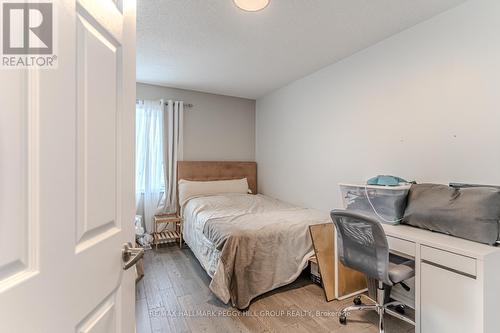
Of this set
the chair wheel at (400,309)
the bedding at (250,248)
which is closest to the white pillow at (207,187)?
the bedding at (250,248)

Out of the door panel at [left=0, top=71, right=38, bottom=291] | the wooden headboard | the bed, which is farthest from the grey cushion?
the wooden headboard

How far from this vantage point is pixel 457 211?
1.62m

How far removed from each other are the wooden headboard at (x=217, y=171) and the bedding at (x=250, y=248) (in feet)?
4.08

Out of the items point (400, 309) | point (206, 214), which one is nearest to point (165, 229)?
point (206, 214)

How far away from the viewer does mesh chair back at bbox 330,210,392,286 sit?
164cm

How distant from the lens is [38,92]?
0.51 metres

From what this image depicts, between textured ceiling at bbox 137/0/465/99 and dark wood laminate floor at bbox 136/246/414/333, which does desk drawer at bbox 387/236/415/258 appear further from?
textured ceiling at bbox 137/0/465/99

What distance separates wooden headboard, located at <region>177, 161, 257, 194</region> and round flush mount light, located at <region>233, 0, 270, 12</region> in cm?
270

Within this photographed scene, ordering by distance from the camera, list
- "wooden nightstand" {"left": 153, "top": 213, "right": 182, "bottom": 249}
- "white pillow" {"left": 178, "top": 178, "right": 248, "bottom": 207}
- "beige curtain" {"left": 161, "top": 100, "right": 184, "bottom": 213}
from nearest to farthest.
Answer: "wooden nightstand" {"left": 153, "top": 213, "right": 182, "bottom": 249} → "white pillow" {"left": 178, "top": 178, "right": 248, "bottom": 207} → "beige curtain" {"left": 161, "top": 100, "right": 184, "bottom": 213}

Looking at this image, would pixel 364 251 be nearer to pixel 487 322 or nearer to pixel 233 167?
pixel 487 322

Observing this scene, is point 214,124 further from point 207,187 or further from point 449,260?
point 449,260

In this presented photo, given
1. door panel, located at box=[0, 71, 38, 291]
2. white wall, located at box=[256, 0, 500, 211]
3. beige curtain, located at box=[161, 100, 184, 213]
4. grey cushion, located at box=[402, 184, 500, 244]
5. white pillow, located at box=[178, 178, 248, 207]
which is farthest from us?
beige curtain, located at box=[161, 100, 184, 213]

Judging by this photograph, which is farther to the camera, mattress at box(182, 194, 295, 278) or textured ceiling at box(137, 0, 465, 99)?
mattress at box(182, 194, 295, 278)

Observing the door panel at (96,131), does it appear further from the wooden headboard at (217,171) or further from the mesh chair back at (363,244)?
the wooden headboard at (217,171)
